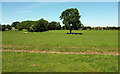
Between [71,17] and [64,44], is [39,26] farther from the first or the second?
[64,44]

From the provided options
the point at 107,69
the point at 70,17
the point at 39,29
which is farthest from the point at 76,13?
the point at 107,69

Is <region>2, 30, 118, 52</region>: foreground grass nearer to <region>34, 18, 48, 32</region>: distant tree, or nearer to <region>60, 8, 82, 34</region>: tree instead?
<region>60, 8, 82, 34</region>: tree

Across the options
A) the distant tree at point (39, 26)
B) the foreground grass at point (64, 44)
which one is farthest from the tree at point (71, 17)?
the foreground grass at point (64, 44)

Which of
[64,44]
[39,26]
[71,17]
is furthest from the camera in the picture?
[39,26]

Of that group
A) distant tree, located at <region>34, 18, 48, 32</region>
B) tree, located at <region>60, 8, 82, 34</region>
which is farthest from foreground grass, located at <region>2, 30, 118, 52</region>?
distant tree, located at <region>34, 18, 48, 32</region>

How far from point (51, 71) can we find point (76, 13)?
72581 mm

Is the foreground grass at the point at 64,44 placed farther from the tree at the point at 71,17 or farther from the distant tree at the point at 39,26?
the distant tree at the point at 39,26

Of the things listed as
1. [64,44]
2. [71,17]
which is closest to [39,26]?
[71,17]

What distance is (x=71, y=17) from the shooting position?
74625 millimetres

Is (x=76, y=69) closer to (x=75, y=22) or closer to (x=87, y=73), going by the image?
(x=87, y=73)

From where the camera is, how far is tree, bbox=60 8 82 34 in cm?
7406

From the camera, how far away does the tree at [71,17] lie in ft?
243

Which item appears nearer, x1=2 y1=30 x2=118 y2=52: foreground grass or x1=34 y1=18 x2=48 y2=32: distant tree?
x1=2 y1=30 x2=118 y2=52: foreground grass

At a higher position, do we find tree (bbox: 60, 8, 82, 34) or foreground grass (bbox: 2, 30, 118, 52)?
tree (bbox: 60, 8, 82, 34)
